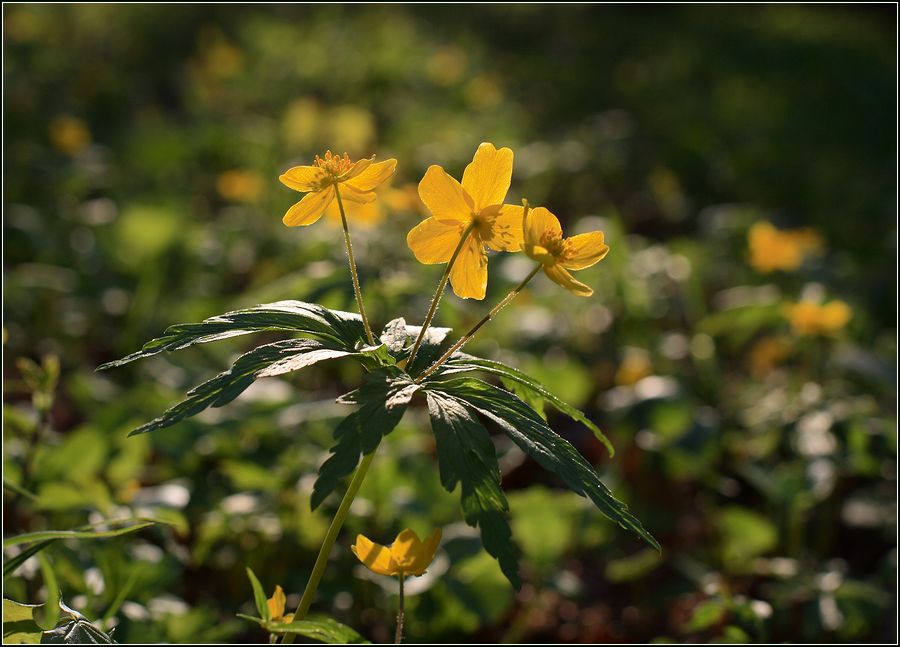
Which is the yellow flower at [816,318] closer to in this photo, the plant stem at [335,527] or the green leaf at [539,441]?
the green leaf at [539,441]

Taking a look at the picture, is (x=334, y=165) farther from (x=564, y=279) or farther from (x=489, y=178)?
(x=564, y=279)

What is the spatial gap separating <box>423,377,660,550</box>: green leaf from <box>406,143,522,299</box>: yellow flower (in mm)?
160

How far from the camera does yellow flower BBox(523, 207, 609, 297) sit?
1.32 m

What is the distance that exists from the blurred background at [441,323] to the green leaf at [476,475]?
845mm

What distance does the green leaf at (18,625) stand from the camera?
1.31m

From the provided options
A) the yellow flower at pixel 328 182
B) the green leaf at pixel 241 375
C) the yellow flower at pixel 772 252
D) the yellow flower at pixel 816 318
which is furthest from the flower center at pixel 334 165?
the yellow flower at pixel 772 252

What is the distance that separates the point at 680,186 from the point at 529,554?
3695 mm

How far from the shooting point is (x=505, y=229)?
4.51 feet

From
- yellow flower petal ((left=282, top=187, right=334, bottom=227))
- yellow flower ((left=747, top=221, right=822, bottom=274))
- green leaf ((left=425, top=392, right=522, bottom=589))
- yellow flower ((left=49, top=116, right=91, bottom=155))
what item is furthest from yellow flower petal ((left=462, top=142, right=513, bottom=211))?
yellow flower ((left=49, top=116, right=91, bottom=155))

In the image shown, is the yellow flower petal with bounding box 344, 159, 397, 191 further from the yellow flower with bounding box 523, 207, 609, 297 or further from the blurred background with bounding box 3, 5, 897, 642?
the blurred background with bounding box 3, 5, 897, 642

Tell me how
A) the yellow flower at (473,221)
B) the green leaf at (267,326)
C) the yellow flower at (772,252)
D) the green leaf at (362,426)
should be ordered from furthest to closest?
the yellow flower at (772,252), the yellow flower at (473,221), the green leaf at (267,326), the green leaf at (362,426)

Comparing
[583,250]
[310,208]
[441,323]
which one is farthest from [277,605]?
→ [441,323]

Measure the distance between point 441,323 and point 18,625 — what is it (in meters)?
1.72

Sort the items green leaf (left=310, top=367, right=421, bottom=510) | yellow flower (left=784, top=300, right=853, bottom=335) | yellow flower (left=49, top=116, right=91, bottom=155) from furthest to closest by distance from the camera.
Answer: yellow flower (left=49, top=116, right=91, bottom=155) < yellow flower (left=784, top=300, right=853, bottom=335) < green leaf (left=310, top=367, right=421, bottom=510)
